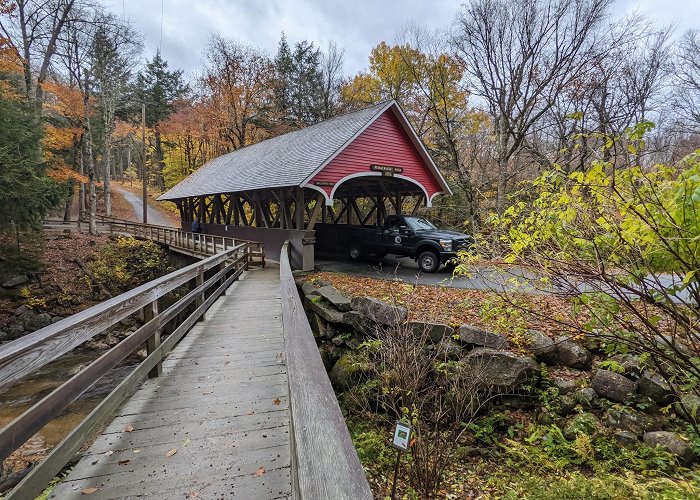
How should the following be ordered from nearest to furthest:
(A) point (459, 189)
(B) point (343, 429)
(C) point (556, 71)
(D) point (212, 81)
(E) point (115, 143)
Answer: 1. (B) point (343, 429)
2. (C) point (556, 71)
3. (A) point (459, 189)
4. (D) point (212, 81)
5. (E) point (115, 143)

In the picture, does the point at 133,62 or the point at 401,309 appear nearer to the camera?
the point at 401,309

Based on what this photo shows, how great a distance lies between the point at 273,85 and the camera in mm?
30609

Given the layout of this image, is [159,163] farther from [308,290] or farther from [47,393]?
[308,290]

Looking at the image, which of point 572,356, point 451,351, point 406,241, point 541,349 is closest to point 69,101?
point 406,241

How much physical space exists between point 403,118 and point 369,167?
2.46m

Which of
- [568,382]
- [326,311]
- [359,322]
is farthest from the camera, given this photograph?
[326,311]

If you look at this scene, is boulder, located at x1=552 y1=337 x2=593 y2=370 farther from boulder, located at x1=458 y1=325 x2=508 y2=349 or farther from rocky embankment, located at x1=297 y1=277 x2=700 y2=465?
boulder, located at x1=458 y1=325 x2=508 y2=349

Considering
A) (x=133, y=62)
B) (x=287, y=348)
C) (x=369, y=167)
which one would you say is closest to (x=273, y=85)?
(x=133, y=62)

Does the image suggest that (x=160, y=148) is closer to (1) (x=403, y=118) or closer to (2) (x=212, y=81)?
(2) (x=212, y=81)

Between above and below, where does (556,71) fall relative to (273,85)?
below

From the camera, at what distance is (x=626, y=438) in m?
4.04

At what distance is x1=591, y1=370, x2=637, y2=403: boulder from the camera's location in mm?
4477

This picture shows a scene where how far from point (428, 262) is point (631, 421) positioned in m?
7.03

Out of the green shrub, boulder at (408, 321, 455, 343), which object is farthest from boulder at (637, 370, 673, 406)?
the green shrub
